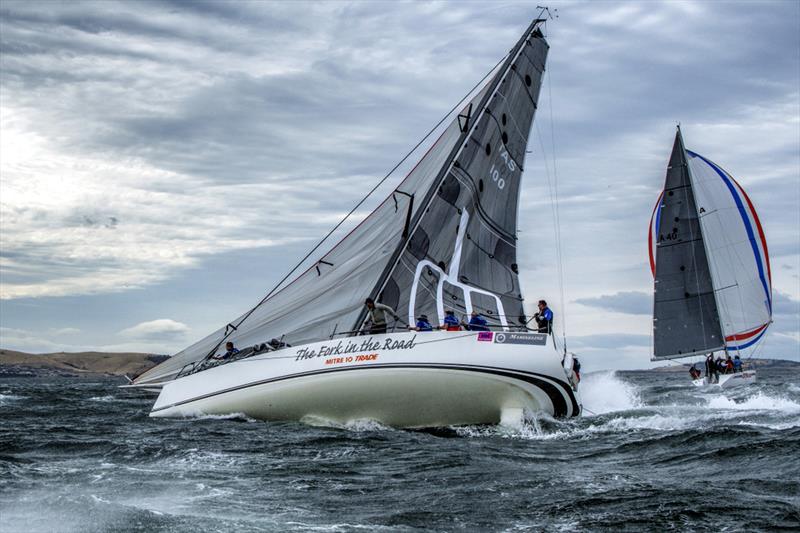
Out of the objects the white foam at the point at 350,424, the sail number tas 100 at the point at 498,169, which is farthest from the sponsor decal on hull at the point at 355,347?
the sail number tas 100 at the point at 498,169

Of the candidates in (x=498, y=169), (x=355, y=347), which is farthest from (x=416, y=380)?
(x=498, y=169)

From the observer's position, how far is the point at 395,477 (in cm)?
1167

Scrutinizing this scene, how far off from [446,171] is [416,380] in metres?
5.95

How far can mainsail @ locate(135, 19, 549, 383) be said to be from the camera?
19609 mm

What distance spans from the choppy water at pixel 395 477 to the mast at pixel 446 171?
328 centimetres

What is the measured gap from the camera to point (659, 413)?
22.2 m

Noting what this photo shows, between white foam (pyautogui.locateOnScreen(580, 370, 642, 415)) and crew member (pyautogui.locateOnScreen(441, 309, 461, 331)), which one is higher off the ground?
crew member (pyautogui.locateOnScreen(441, 309, 461, 331))

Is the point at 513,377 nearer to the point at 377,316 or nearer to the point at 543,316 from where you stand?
the point at 543,316

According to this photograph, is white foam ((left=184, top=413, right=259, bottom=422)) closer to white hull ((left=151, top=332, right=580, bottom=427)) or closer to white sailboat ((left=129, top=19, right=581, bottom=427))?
white sailboat ((left=129, top=19, right=581, bottom=427))

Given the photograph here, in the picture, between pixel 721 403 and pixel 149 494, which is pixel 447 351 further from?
pixel 721 403

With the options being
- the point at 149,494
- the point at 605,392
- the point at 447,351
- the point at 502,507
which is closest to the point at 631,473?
the point at 502,507

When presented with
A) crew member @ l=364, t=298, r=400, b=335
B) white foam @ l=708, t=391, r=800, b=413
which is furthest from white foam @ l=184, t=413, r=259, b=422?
white foam @ l=708, t=391, r=800, b=413

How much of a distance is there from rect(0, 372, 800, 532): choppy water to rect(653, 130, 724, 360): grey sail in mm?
23587

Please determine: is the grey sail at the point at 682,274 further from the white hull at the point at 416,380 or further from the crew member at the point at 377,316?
the crew member at the point at 377,316
